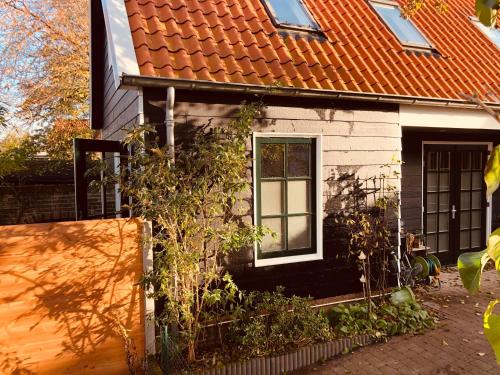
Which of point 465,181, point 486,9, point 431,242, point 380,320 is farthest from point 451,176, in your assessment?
point 486,9

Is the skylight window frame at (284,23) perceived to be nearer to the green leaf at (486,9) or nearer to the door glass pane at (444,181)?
the door glass pane at (444,181)

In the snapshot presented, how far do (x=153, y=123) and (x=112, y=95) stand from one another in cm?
295

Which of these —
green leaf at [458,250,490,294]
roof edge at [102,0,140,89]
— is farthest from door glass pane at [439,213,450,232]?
green leaf at [458,250,490,294]

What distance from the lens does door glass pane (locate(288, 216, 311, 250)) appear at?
17.9 ft

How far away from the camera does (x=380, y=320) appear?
5.19 metres

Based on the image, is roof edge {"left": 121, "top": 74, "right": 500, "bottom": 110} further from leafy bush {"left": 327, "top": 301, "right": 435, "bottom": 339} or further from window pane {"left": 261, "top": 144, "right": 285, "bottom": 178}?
leafy bush {"left": 327, "top": 301, "right": 435, "bottom": 339}

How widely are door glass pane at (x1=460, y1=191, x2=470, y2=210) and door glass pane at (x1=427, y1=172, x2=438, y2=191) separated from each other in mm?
818

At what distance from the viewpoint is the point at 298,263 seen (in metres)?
5.40

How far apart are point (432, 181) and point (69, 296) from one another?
6.94 m

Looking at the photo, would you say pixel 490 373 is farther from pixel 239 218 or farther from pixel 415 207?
pixel 415 207

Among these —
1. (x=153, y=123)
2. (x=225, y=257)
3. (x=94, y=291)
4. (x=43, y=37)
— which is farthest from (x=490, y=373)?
(x=43, y=37)

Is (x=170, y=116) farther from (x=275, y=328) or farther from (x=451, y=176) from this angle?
(x=451, y=176)

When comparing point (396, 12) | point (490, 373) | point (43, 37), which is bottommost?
point (490, 373)

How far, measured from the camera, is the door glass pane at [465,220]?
856cm
